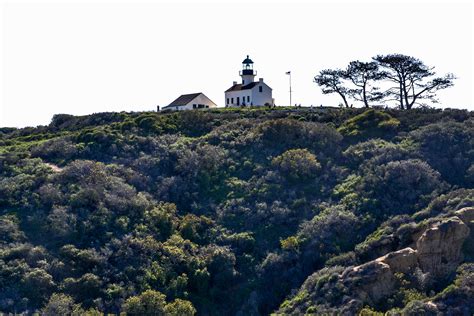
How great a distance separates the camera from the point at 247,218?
4403cm

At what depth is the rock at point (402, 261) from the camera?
35.2m

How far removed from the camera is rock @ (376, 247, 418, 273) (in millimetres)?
35156

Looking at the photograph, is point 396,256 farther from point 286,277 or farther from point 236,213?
point 236,213

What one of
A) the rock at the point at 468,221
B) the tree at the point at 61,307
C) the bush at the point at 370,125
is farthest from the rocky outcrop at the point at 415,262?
the bush at the point at 370,125

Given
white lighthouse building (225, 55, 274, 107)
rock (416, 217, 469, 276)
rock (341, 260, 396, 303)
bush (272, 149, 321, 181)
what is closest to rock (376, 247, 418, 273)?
rock (416, 217, 469, 276)

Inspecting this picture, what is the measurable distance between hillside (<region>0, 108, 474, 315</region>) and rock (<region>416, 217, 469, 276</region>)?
0.06 m

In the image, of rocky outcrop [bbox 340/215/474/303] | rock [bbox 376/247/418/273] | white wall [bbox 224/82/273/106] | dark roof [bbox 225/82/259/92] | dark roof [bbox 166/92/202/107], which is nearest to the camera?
rocky outcrop [bbox 340/215/474/303]

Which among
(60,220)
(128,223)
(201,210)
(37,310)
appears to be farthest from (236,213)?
(37,310)

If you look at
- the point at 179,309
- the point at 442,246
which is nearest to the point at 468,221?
the point at 442,246

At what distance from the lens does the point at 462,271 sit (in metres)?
33.9

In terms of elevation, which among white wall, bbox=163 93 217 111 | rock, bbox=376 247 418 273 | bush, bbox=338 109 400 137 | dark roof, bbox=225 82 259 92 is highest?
dark roof, bbox=225 82 259 92

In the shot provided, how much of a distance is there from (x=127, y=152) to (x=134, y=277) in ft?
49.9

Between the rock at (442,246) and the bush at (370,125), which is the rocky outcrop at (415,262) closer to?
the rock at (442,246)

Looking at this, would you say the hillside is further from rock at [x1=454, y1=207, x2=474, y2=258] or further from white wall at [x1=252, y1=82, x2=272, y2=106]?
white wall at [x1=252, y1=82, x2=272, y2=106]
